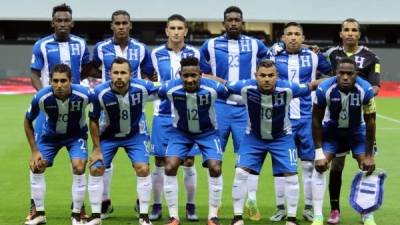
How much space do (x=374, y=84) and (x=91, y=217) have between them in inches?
129

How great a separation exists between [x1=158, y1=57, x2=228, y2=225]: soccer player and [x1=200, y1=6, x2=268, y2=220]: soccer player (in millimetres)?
571

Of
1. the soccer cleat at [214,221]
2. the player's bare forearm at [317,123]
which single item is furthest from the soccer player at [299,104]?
the soccer cleat at [214,221]

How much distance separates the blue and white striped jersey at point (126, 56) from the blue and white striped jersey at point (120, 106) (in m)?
0.70

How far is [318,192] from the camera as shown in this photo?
868 cm

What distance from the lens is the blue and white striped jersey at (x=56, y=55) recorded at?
955 cm

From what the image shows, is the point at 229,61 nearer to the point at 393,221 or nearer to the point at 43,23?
the point at 393,221

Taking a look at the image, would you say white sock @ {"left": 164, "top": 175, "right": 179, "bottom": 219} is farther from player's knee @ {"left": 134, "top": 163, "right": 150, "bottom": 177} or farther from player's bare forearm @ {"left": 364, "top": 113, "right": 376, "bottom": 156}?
player's bare forearm @ {"left": 364, "top": 113, "right": 376, "bottom": 156}

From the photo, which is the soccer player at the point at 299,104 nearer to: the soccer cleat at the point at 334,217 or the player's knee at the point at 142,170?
the soccer cleat at the point at 334,217

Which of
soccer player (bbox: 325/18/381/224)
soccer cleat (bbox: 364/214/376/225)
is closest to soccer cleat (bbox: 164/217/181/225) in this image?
soccer player (bbox: 325/18/381/224)

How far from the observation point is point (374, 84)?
29.8 feet

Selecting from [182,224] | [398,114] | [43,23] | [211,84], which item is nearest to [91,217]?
[182,224]

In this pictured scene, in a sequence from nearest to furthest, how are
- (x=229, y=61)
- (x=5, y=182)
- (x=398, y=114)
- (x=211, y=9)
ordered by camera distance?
(x=229, y=61) → (x=5, y=182) → (x=398, y=114) → (x=211, y=9)

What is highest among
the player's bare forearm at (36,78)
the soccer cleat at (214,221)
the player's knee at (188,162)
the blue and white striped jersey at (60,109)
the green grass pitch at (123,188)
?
the player's bare forearm at (36,78)

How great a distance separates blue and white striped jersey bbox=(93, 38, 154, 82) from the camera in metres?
9.42
